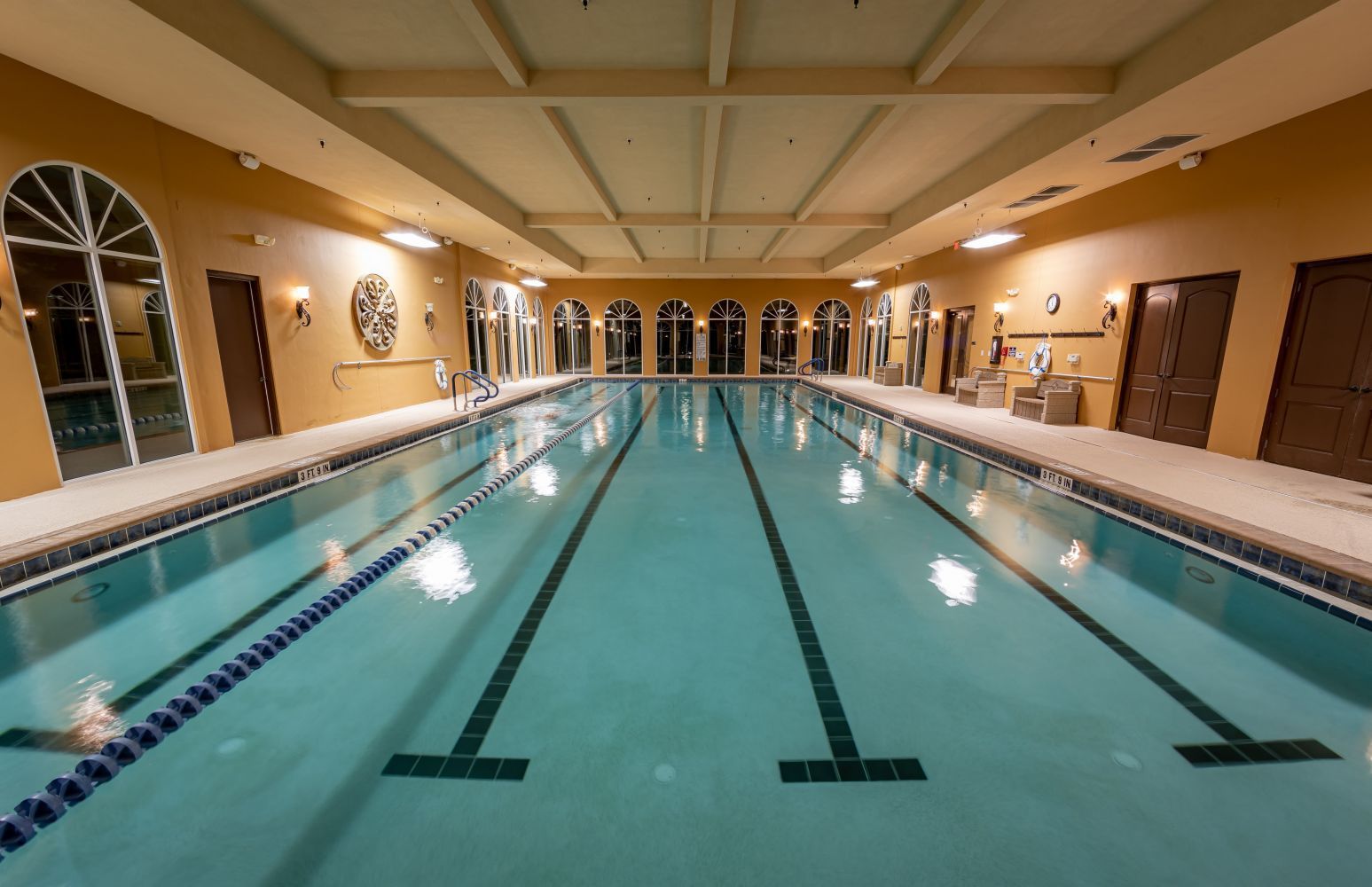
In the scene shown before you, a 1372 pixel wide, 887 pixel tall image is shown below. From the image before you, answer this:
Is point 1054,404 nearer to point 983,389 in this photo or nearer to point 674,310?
point 983,389

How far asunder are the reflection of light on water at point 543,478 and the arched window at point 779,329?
39.2 ft

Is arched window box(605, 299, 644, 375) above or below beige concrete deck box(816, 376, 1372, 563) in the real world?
above

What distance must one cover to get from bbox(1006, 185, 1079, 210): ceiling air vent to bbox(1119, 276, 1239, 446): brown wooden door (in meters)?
1.56

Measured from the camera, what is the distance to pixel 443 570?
3.10 meters

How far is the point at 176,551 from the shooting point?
128 inches

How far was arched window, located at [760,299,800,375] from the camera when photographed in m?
16.1

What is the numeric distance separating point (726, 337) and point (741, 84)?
12035mm

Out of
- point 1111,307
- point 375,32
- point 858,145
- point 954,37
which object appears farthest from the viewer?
point 1111,307

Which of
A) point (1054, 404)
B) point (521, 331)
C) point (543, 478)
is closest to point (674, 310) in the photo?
point (521, 331)

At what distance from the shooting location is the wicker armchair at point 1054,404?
23.4 feet

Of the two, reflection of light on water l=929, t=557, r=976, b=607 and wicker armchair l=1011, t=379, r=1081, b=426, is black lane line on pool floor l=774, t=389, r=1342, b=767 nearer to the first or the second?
reflection of light on water l=929, t=557, r=976, b=607

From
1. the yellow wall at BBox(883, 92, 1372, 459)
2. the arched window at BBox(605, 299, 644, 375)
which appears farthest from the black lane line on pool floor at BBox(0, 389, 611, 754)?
the arched window at BBox(605, 299, 644, 375)

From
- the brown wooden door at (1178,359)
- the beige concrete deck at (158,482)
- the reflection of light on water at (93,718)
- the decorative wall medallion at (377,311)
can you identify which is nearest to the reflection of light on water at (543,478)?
the beige concrete deck at (158,482)

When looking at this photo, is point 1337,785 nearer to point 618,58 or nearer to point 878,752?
point 878,752
